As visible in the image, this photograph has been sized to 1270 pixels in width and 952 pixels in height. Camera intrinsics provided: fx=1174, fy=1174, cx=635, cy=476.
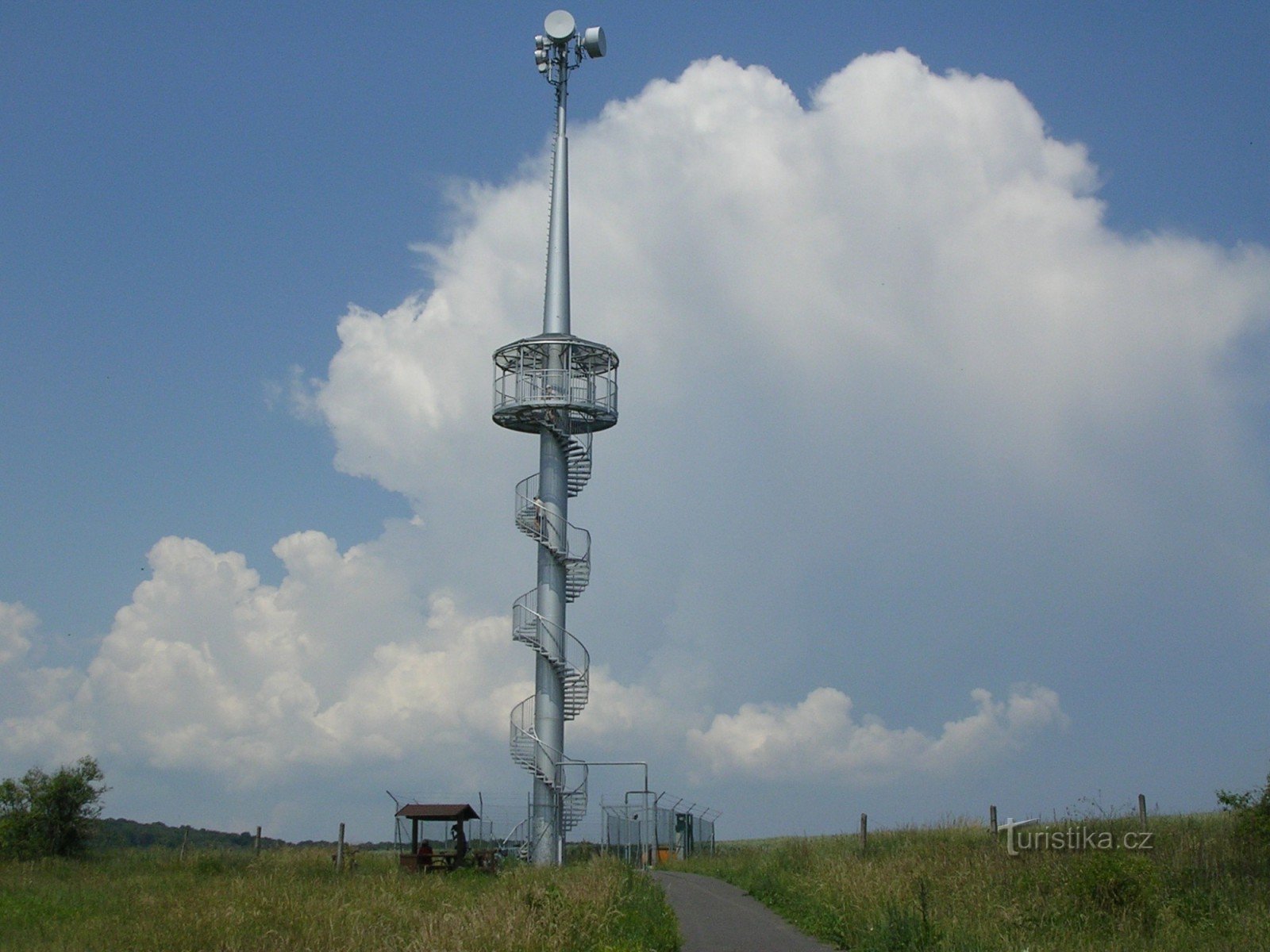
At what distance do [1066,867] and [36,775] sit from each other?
32856mm

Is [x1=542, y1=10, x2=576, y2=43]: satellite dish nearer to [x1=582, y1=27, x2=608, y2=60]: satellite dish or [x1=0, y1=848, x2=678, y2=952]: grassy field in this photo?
[x1=582, y1=27, x2=608, y2=60]: satellite dish

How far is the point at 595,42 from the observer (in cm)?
4478

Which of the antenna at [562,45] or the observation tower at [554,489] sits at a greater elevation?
the antenna at [562,45]

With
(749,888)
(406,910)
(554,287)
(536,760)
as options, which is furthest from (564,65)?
(406,910)

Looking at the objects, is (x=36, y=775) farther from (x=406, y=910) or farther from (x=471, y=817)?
(x=406, y=910)

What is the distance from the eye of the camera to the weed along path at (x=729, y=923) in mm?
19234

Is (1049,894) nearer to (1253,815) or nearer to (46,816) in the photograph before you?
(1253,815)

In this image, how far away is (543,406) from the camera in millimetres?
→ 40562

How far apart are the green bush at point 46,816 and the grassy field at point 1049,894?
79.5 feet

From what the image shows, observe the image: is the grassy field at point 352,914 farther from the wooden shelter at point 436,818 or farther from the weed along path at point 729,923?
the wooden shelter at point 436,818

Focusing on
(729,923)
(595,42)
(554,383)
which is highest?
(595,42)

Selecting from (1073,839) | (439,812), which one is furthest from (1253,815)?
(439,812)

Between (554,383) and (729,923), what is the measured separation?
22.6m

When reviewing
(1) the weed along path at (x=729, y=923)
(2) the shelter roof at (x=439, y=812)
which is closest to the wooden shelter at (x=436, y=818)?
(2) the shelter roof at (x=439, y=812)
